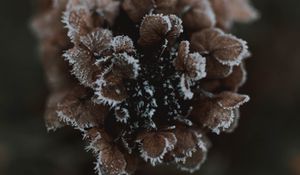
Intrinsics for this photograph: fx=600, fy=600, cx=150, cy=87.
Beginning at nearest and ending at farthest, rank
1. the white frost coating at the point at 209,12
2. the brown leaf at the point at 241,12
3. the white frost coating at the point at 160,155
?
1. the white frost coating at the point at 160,155
2. the white frost coating at the point at 209,12
3. the brown leaf at the point at 241,12

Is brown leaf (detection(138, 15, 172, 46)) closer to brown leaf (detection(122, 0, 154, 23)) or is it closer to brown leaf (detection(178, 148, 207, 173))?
brown leaf (detection(122, 0, 154, 23))

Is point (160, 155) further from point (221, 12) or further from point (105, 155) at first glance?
point (221, 12)

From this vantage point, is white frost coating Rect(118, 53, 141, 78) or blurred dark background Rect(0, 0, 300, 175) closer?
white frost coating Rect(118, 53, 141, 78)

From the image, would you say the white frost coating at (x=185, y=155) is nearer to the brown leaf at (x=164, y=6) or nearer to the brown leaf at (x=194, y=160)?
the brown leaf at (x=194, y=160)

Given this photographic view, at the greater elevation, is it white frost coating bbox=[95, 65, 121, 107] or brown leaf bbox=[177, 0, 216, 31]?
brown leaf bbox=[177, 0, 216, 31]

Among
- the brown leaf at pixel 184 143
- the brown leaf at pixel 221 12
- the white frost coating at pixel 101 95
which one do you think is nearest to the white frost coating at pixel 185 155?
the brown leaf at pixel 184 143

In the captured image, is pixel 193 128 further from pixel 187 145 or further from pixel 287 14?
pixel 287 14

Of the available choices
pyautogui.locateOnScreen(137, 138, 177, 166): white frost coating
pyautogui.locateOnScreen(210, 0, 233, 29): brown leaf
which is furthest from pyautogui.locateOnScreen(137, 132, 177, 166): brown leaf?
→ pyautogui.locateOnScreen(210, 0, 233, 29): brown leaf
